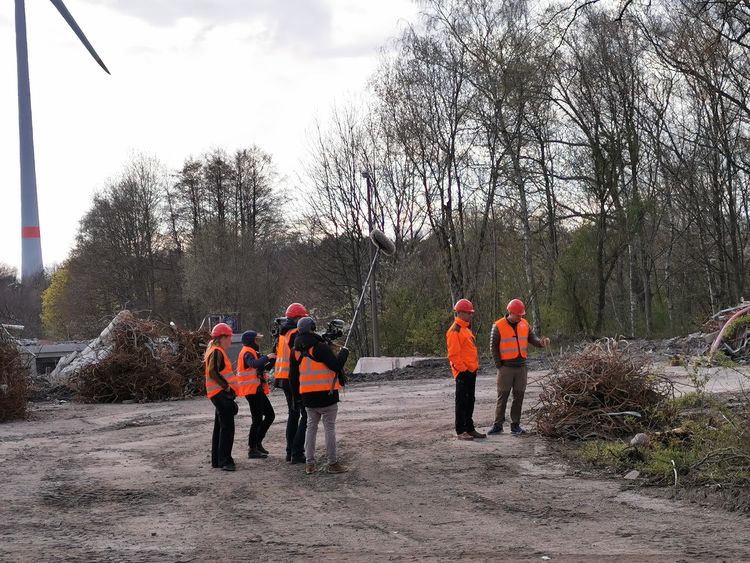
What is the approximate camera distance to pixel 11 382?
18922 mm

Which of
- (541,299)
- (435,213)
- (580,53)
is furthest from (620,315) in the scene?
(580,53)

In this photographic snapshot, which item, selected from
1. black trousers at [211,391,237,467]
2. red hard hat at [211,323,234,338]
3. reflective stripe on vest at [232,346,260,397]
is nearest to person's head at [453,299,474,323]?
reflective stripe on vest at [232,346,260,397]

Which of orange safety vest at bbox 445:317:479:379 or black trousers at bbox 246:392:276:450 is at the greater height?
orange safety vest at bbox 445:317:479:379

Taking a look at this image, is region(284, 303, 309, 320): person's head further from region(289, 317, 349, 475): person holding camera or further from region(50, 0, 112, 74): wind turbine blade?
region(50, 0, 112, 74): wind turbine blade

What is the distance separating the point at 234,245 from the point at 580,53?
25.5 meters

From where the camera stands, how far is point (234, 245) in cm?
5391

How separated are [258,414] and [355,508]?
3.59 metres

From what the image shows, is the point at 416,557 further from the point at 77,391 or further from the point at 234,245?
the point at 234,245

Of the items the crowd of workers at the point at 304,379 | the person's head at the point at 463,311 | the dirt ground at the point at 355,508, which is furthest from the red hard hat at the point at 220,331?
the person's head at the point at 463,311

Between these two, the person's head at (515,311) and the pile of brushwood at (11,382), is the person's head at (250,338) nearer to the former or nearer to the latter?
the person's head at (515,311)

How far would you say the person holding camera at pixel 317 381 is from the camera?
10320 mm

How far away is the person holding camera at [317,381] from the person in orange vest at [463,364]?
8.14 feet

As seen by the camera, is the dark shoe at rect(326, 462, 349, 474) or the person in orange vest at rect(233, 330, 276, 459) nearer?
the dark shoe at rect(326, 462, 349, 474)

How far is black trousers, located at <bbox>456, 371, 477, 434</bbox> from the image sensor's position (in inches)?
493
